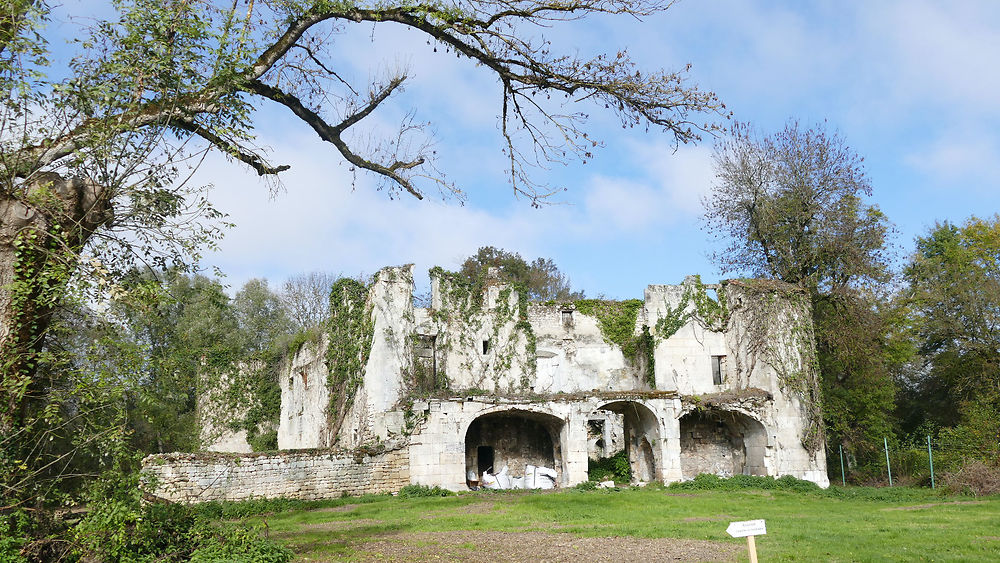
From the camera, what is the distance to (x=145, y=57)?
25.8 feet

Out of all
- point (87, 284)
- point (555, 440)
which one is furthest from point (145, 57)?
point (555, 440)

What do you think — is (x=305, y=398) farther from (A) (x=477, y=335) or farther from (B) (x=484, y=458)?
(B) (x=484, y=458)

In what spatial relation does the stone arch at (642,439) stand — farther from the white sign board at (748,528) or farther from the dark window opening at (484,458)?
the white sign board at (748,528)

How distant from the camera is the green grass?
1094 cm

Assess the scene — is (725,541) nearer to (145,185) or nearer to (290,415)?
(145,185)

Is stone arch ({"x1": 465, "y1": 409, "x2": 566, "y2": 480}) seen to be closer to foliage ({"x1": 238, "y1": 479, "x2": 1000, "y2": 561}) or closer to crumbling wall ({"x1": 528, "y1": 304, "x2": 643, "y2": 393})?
crumbling wall ({"x1": 528, "y1": 304, "x2": 643, "y2": 393})

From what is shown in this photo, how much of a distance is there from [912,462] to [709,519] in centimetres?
1480

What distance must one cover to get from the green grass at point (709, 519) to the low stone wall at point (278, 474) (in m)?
1.18

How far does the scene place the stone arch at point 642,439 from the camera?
24812 mm

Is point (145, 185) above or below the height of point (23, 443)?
above

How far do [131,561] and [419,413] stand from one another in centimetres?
1548

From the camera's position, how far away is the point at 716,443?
1058 inches

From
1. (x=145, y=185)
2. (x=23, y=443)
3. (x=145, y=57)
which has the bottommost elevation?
(x=23, y=443)

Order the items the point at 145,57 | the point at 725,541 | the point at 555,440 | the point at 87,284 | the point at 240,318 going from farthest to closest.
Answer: the point at 240,318 → the point at 555,440 → the point at 725,541 → the point at 145,57 → the point at 87,284
